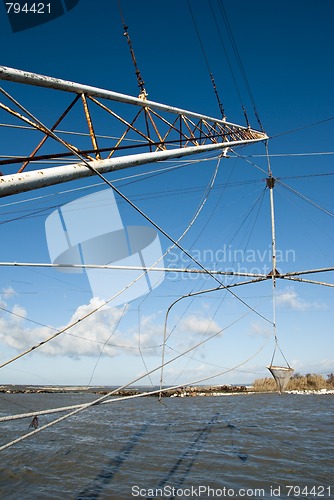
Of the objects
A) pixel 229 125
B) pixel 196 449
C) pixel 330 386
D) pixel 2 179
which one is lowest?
pixel 330 386

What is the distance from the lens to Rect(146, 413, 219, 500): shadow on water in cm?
998

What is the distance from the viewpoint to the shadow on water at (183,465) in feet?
32.8

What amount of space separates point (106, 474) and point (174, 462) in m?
2.73

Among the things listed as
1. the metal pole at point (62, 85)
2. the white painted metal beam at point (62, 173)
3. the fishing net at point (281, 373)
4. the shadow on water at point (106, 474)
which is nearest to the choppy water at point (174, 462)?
the shadow on water at point (106, 474)

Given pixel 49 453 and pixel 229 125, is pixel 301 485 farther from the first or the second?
pixel 229 125

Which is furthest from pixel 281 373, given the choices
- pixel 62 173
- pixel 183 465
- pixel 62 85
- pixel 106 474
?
pixel 62 85

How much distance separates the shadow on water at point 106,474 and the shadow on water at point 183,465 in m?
1.79

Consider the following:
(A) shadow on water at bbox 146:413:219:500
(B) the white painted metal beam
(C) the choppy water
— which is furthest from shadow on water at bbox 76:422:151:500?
(B) the white painted metal beam

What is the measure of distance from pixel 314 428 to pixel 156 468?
12.5 m

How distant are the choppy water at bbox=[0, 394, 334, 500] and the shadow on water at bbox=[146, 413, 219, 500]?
33 millimetres

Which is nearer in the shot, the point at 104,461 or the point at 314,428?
the point at 104,461

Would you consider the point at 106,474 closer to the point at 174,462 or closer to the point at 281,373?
the point at 174,462

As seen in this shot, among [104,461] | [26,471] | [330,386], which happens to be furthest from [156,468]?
[330,386]

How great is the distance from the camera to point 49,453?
1430cm
